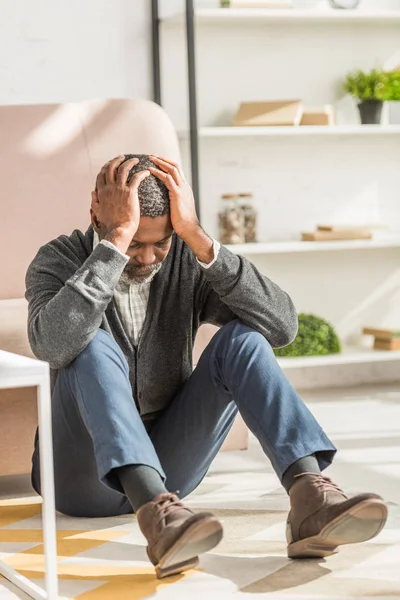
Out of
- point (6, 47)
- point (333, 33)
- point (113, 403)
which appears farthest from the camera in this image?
point (333, 33)

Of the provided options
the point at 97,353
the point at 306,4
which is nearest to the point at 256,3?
the point at 306,4

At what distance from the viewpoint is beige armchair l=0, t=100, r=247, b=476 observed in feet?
9.10

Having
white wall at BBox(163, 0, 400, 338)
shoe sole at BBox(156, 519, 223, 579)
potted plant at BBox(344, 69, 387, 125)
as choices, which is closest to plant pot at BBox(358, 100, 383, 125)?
potted plant at BBox(344, 69, 387, 125)

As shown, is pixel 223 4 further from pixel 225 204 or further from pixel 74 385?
pixel 74 385

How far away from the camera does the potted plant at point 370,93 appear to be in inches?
150

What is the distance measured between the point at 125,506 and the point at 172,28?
2220mm

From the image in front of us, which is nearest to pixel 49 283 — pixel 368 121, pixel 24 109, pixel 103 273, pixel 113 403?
pixel 103 273

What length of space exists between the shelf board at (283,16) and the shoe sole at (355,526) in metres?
2.42

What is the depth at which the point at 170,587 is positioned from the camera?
65.2 inches

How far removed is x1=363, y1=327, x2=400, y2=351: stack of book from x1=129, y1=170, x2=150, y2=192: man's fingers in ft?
7.31

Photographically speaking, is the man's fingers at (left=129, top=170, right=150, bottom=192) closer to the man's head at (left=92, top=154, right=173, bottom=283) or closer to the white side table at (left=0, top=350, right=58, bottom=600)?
the man's head at (left=92, top=154, right=173, bottom=283)

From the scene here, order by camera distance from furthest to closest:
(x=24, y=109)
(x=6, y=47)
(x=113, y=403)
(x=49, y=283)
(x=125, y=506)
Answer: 1. (x=6, y=47)
2. (x=24, y=109)
3. (x=125, y=506)
4. (x=49, y=283)
5. (x=113, y=403)

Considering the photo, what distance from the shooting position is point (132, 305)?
→ 195 centimetres

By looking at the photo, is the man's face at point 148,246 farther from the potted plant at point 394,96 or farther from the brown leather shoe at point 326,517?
the potted plant at point 394,96
